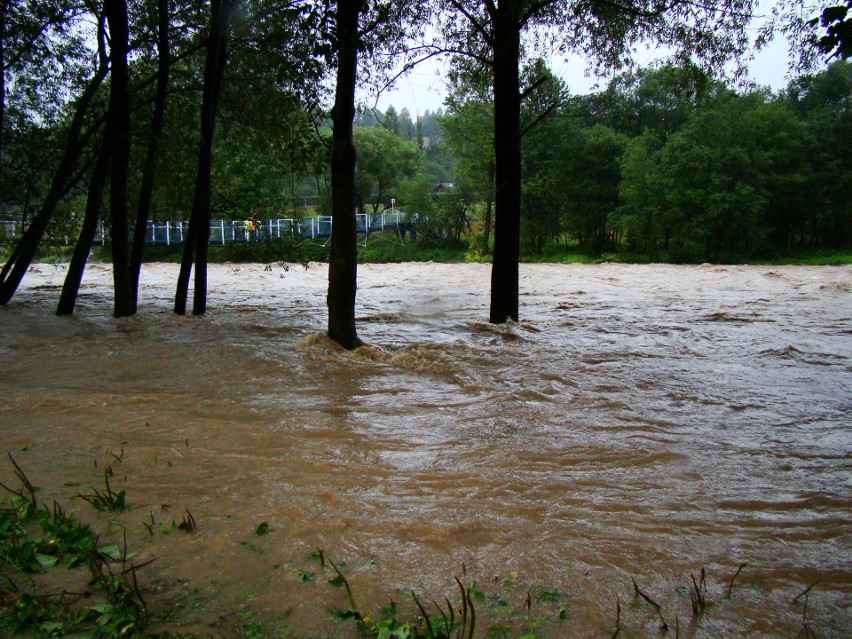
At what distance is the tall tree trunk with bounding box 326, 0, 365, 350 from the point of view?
25.9 ft

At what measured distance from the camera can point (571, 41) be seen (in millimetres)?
11312

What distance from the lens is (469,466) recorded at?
4508 mm

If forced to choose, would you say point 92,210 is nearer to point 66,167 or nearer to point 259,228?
point 66,167

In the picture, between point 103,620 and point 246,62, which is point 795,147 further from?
point 103,620

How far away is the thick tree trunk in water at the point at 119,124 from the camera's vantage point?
10656 millimetres

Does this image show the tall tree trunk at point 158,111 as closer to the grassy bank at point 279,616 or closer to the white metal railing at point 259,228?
the white metal railing at point 259,228

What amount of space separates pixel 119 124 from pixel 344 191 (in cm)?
539

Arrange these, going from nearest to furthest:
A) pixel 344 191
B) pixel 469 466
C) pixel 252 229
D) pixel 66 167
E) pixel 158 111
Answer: pixel 469 466
pixel 344 191
pixel 158 111
pixel 252 229
pixel 66 167

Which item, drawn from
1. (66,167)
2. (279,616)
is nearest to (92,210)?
(66,167)

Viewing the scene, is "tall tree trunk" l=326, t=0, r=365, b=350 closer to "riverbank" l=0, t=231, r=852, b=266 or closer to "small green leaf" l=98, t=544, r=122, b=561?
"small green leaf" l=98, t=544, r=122, b=561

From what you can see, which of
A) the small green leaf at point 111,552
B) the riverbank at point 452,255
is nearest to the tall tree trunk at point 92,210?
the small green leaf at point 111,552

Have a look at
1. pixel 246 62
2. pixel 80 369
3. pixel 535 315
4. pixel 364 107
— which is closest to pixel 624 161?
pixel 535 315

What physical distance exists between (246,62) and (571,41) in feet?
20.3


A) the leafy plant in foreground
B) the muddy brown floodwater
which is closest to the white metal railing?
the muddy brown floodwater
